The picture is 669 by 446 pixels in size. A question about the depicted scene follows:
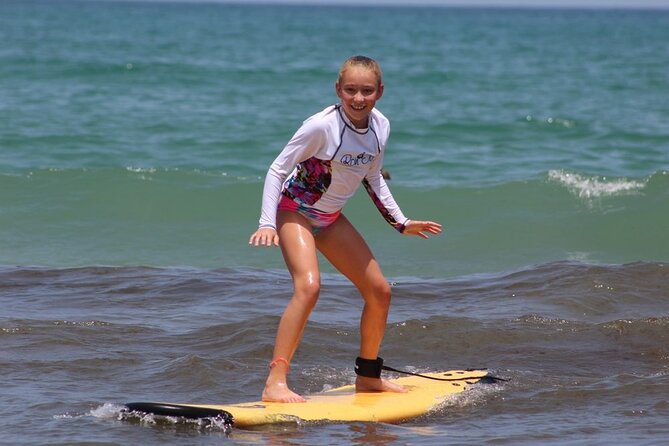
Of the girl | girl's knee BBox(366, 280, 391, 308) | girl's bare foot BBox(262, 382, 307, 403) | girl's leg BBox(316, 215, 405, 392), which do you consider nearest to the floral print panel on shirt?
the girl

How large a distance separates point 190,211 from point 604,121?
11.4m

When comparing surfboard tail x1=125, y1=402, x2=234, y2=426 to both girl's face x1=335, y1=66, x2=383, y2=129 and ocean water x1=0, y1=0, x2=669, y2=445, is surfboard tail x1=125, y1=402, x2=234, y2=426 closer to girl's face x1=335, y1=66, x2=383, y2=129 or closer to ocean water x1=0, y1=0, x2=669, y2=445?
ocean water x1=0, y1=0, x2=669, y2=445

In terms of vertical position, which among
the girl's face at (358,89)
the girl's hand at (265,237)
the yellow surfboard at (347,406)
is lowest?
the yellow surfboard at (347,406)

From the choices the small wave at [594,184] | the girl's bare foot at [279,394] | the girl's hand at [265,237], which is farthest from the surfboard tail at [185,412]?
the small wave at [594,184]

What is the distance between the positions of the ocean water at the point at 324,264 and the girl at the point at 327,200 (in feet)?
1.66

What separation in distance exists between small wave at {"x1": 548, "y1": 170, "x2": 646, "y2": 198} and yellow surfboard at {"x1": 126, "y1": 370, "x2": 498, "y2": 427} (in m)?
8.44

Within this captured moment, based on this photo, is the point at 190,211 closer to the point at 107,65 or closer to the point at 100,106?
the point at 100,106

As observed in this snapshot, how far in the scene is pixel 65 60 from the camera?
32406mm

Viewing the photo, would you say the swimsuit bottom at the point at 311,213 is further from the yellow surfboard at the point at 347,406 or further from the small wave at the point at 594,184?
the small wave at the point at 594,184

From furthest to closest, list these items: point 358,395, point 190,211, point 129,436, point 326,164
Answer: point 190,211, point 358,395, point 326,164, point 129,436

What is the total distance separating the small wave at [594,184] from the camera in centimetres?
1409

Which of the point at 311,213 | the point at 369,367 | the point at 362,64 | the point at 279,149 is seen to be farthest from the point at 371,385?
the point at 279,149

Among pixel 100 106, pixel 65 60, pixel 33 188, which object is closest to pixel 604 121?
pixel 100 106

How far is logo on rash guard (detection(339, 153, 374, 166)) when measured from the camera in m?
5.24
